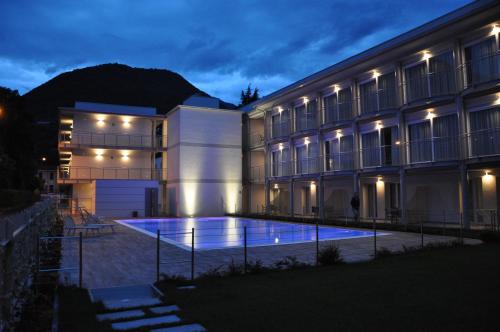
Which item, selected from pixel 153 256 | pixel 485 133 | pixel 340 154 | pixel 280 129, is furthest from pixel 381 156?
pixel 153 256

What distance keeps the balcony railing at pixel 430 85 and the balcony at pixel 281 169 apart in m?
11.2

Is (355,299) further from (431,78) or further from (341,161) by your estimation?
(341,161)

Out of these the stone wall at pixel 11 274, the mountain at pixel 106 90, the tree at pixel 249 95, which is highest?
the mountain at pixel 106 90

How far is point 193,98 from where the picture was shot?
1420 inches

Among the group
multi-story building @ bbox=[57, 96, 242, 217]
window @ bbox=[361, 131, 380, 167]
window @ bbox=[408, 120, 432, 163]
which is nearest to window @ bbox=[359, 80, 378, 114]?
window @ bbox=[361, 131, 380, 167]

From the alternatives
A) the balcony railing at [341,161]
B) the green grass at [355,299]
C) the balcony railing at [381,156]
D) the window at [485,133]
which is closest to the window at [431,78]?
the window at [485,133]

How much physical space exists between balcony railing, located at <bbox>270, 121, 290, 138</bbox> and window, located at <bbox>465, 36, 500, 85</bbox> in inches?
552

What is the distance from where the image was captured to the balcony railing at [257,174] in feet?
111

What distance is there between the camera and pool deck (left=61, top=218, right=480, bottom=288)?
28.6ft

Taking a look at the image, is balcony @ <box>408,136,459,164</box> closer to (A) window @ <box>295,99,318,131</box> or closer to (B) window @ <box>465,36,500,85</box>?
(B) window @ <box>465,36,500,85</box>

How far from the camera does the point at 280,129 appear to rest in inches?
1241

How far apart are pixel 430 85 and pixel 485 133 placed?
3.69m

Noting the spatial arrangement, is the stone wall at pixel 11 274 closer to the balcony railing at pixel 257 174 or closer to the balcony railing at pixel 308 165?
the balcony railing at pixel 308 165

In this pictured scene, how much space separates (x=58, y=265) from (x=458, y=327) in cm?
728
